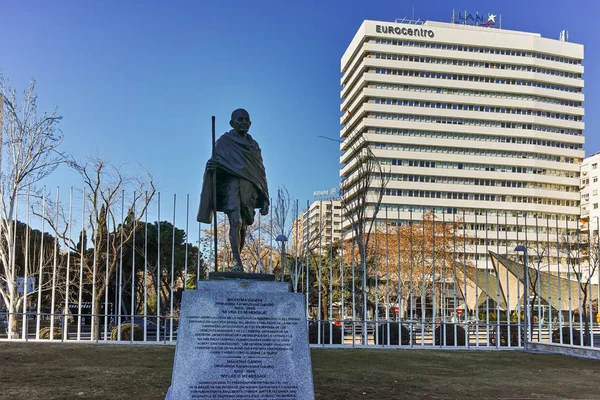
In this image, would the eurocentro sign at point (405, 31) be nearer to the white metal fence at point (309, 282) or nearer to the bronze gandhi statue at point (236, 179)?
the white metal fence at point (309, 282)

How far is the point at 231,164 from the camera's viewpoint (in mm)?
8484

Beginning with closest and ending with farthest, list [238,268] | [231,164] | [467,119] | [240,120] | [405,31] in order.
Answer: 1. [238,268]
2. [231,164]
3. [240,120]
4. [405,31]
5. [467,119]

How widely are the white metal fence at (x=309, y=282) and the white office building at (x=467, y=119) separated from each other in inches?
1248

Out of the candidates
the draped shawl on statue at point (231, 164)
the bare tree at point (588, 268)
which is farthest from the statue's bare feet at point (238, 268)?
the bare tree at point (588, 268)

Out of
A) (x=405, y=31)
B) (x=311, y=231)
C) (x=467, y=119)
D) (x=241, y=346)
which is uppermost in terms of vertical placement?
(x=405, y=31)

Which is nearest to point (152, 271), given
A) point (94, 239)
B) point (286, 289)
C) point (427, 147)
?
point (94, 239)

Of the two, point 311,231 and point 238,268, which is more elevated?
point 311,231

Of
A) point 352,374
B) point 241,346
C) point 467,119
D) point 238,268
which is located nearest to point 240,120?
point 238,268

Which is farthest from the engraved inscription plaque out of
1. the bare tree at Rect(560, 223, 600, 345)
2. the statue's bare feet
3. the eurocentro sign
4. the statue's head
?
the eurocentro sign

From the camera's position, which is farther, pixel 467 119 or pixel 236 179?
pixel 467 119

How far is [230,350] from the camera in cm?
704

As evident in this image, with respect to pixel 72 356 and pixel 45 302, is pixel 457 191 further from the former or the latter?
pixel 72 356

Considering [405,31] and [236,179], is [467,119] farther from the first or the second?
[236,179]

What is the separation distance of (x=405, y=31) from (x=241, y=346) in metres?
84.9
